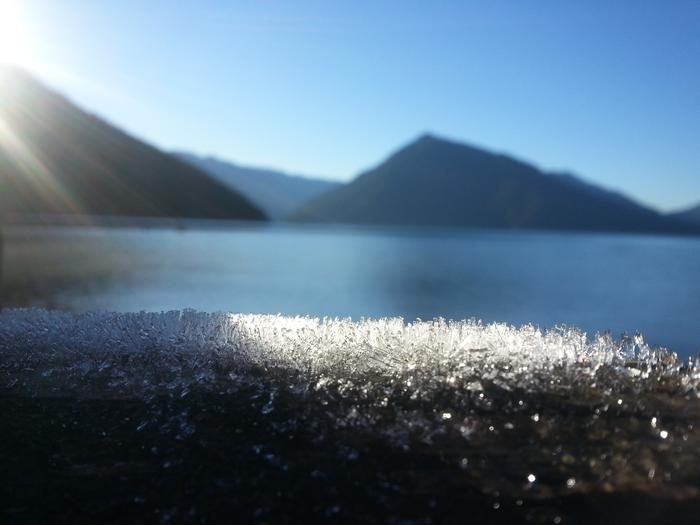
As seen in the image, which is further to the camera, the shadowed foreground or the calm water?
the calm water

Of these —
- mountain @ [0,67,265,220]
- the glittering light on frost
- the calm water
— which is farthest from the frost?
mountain @ [0,67,265,220]

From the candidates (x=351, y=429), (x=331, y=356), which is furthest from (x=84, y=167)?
(x=351, y=429)

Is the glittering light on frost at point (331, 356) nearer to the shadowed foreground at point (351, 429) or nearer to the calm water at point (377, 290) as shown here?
the shadowed foreground at point (351, 429)

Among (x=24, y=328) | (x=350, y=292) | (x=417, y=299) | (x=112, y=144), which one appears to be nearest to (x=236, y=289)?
(x=350, y=292)

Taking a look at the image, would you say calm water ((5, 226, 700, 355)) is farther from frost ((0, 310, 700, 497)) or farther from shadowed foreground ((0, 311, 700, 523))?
shadowed foreground ((0, 311, 700, 523))

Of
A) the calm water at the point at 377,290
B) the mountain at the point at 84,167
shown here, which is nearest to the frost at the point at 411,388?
the calm water at the point at 377,290
